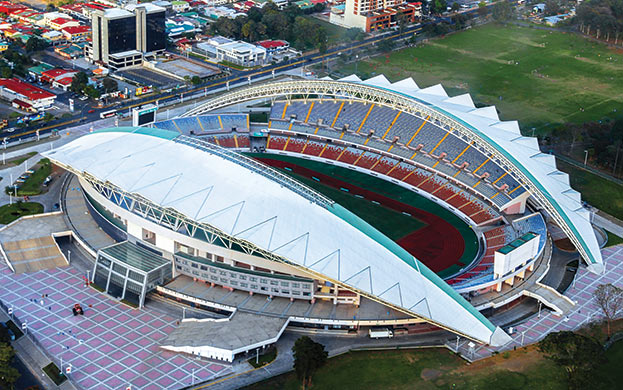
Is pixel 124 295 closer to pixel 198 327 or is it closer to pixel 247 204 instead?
pixel 198 327

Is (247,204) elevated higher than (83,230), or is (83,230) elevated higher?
(247,204)

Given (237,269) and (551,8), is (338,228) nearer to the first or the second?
(237,269)

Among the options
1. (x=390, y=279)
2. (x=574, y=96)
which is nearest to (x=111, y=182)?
(x=390, y=279)

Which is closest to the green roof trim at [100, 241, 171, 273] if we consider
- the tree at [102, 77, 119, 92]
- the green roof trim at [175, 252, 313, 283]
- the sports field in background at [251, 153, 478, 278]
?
the green roof trim at [175, 252, 313, 283]

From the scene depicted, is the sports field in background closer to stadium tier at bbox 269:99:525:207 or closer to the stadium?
the stadium

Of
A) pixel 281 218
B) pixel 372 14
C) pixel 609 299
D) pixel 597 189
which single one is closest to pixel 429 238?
pixel 609 299

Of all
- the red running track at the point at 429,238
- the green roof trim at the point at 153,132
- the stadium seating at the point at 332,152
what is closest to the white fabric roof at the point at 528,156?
the stadium seating at the point at 332,152

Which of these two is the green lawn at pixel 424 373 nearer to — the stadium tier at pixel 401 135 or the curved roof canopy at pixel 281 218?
the curved roof canopy at pixel 281 218
